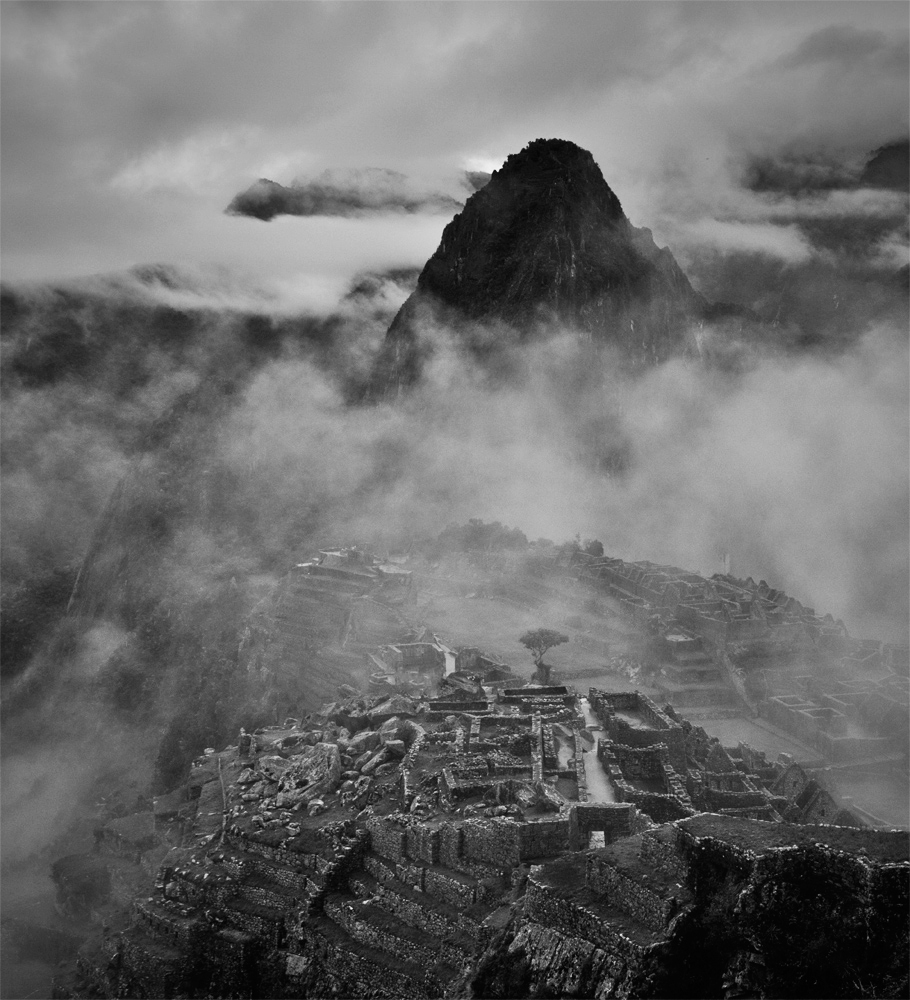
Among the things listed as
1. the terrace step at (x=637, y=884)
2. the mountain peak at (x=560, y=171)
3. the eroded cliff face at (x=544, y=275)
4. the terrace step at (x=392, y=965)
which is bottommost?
the terrace step at (x=392, y=965)

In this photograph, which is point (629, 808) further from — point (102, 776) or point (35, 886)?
point (102, 776)

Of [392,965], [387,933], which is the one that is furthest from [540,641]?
[392,965]

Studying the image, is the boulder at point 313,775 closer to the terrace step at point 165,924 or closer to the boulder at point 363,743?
the boulder at point 363,743

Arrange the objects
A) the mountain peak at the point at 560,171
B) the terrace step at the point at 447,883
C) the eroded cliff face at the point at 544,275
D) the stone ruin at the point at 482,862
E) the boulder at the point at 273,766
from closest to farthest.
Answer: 1. the stone ruin at the point at 482,862
2. the terrace step at the point at 447,883
3. the boulder at the point at 273,766
4. the eroded cliff face at the point at 544,275
5. the mountain peak at the point at 560,171

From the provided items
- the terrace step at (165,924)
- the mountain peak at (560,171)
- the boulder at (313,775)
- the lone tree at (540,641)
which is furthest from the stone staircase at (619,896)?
the mountain peak at (560,171)

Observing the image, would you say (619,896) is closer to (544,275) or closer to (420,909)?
(420,909)

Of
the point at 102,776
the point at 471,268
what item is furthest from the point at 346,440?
the point at 102,776

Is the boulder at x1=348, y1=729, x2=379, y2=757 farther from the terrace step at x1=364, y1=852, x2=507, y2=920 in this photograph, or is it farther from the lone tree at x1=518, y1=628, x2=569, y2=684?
the lone tree at x1=518, y1=628, x2=569, y2=684

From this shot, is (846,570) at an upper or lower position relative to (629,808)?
lower

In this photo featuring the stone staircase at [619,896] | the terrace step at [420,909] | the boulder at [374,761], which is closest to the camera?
the stone staircase at [619,896]
